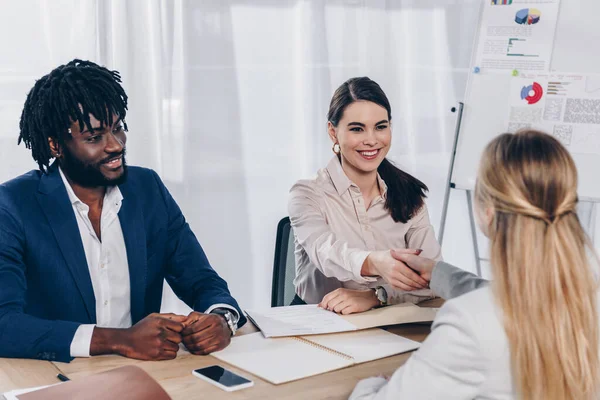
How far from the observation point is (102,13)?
130 inches

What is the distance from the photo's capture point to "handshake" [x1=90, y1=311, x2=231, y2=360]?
1.61m

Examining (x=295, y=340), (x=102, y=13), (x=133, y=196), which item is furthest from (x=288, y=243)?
(x=102, y=13)

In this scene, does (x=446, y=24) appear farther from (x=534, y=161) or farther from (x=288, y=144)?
(x=534, y=161)

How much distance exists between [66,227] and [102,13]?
170 cm

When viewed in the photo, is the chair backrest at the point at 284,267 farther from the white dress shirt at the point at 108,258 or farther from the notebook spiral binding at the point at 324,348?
the notebook spiral binding at the point at 324,348

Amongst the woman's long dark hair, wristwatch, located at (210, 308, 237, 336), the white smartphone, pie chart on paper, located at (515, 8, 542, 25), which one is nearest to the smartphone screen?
the white smartphone

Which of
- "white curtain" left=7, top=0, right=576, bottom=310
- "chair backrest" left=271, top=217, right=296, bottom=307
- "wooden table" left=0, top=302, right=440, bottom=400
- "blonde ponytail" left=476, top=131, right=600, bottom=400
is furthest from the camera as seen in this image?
"white curtain" left=7, top=0, right=576, bottom=310

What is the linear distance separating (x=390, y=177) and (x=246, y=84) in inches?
53.9

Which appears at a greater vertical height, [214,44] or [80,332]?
[214,44]

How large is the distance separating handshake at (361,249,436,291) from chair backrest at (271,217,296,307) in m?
0.56

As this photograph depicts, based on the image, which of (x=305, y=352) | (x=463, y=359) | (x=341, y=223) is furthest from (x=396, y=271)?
(x=463, y=359)

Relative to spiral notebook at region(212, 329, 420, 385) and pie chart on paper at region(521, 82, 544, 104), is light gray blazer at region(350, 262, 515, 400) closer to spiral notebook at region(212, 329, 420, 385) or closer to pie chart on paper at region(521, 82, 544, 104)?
spiral notebook at region(212, 329, 420, 385)

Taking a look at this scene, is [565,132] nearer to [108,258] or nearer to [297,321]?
[297,321]

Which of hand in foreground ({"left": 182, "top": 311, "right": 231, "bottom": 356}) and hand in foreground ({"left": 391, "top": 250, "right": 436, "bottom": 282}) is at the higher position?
hand in foreground ({"left": 391, "top": 250, "right": 436, "bottom": 282})
